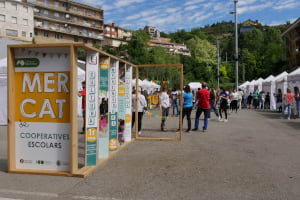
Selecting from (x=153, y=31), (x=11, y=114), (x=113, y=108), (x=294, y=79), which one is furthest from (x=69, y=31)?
(x=153, y=31)

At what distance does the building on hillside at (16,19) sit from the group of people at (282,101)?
49079 millimetres

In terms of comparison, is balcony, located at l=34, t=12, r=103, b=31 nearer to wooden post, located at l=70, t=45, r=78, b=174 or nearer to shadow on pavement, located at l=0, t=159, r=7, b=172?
shadow on pavement, located at l=0, t=159, r=7, b=172

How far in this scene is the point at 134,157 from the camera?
7.12m

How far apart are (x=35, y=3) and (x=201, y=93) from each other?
67.9m

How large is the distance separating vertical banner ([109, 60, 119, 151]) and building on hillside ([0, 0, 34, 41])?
5822cm

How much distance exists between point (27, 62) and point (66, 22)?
248ft

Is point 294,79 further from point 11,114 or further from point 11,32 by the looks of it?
point 11,32

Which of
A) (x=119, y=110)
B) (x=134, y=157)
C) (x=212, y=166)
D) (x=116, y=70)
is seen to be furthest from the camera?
(x=119, y=110)

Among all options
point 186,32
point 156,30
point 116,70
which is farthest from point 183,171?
point 156,30

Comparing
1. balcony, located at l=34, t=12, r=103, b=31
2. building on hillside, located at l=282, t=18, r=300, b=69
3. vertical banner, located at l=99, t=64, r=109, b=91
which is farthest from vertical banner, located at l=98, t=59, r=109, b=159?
balcony, located at l=34, t=12, r=103, b=31

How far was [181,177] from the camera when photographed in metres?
5.49

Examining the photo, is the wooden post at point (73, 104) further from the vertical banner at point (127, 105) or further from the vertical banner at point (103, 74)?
the vertical banner at point (127, 105)

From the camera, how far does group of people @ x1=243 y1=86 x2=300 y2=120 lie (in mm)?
16555

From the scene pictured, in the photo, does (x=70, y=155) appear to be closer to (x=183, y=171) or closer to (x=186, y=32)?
(x=183, y=171)
